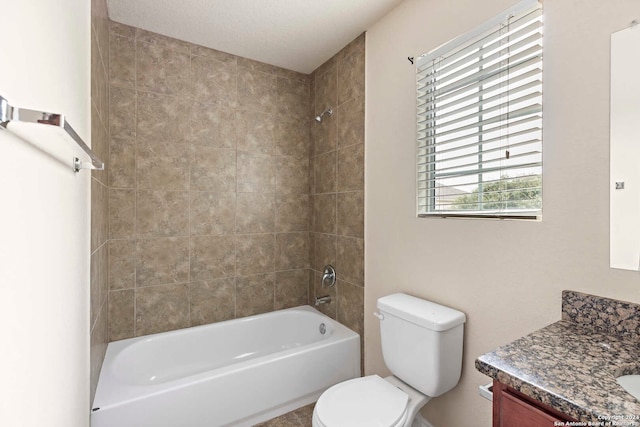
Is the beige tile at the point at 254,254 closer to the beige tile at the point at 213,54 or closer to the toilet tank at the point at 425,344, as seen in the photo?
the toilet tank at the point at 425,344

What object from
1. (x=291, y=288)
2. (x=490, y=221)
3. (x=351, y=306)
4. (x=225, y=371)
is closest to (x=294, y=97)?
(x=291, y=288)

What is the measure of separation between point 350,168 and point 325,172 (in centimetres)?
35

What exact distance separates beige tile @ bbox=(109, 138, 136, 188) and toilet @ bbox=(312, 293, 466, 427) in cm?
187

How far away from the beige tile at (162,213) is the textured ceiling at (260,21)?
1155 mm

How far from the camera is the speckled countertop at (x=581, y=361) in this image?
0.65 metres

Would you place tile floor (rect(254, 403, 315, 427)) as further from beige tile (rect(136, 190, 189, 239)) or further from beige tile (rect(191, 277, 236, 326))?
beige tile (rect(136, 190, 189, 239))

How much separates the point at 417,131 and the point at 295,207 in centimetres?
136

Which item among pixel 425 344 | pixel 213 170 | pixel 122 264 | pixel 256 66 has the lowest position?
pixel 425 344

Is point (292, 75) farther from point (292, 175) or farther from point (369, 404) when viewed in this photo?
point (369, 404)

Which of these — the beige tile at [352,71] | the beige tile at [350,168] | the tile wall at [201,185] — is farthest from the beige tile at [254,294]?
the beige tile at [352,71]

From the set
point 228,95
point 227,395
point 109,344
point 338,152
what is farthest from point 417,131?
point 109,344

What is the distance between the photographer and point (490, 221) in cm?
138

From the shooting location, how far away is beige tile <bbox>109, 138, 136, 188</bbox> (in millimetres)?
2062

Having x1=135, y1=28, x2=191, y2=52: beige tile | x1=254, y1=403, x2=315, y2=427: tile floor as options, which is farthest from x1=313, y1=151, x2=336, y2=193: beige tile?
x1=254, y1=403, x2=315, y2=427: tile floor
